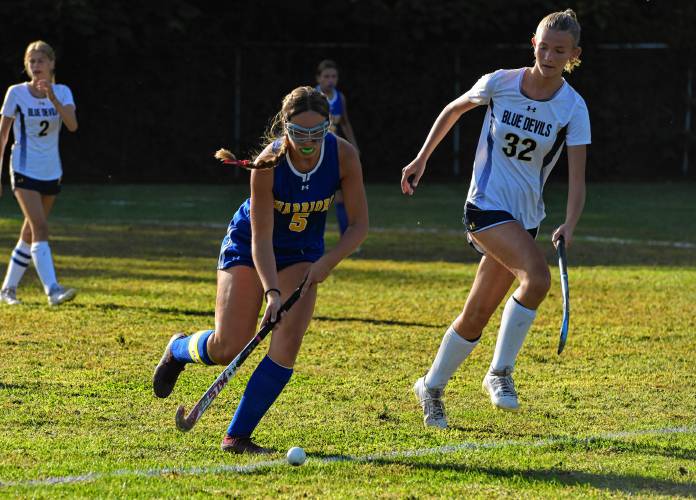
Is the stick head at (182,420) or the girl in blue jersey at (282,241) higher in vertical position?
the girl in blue jersey at (282,241)

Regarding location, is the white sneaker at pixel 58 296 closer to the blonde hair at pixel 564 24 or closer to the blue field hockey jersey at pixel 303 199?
the blue field hockey jersey at pixel 303 199

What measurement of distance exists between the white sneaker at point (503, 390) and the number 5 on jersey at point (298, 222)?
1.22m

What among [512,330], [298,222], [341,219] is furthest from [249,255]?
[341,219]

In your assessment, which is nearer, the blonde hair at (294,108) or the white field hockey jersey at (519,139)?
the blonde hair at (294,108)

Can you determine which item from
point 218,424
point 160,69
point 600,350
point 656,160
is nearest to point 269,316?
point 218,424

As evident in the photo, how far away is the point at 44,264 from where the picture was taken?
9359 mm

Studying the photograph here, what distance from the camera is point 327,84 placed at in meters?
12.5

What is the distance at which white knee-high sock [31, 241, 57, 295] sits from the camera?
9.30 metres

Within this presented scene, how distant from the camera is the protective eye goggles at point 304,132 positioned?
5.20m

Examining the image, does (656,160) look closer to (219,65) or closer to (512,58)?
(512,58)

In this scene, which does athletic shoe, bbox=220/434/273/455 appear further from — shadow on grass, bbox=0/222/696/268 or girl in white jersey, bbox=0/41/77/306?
shadow on grass, bbox=0/222/696/268

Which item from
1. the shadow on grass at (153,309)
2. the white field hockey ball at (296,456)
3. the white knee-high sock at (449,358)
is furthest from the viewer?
the shadow on grass at (153,309)

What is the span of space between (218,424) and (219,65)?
17.7 meters

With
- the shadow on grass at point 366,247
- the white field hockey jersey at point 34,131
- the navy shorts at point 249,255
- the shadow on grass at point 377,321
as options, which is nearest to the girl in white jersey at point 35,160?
the white field hockey jersey at point 34,131
